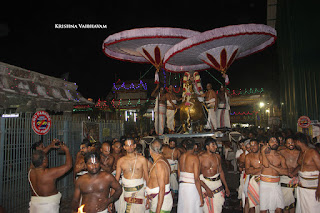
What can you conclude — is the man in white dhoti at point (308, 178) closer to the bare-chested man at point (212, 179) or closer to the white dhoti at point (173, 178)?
the bare-chested man at point (212, 179)

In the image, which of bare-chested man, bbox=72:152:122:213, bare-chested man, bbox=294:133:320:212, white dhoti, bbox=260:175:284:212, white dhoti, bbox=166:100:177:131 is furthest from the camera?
white dhoti, bbox=166:100:177:131

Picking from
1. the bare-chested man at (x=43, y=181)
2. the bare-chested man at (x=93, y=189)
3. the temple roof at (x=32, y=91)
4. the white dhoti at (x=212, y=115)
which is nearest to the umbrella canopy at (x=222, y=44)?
the white dhoti at (x=212, y=115)

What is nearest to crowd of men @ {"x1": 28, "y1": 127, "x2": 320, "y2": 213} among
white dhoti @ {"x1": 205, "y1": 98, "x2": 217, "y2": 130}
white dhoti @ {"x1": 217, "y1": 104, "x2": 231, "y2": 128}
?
white dhoti @ {"x1": 205, "y1": 98, "x2": 217, "y2": 130}

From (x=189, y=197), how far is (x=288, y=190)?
278 centimetres

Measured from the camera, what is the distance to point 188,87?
11.7m

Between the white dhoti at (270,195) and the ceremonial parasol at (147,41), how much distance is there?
691 centimetres

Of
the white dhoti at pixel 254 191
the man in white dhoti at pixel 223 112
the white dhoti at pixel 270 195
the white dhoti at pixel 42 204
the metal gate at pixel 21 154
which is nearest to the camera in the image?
the white dhoti at pixel 42 204

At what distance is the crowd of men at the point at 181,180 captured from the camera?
4.31 metres

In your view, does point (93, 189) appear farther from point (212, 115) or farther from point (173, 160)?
point (212, 115)

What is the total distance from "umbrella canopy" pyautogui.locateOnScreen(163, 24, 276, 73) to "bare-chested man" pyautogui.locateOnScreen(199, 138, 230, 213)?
4.35 meters

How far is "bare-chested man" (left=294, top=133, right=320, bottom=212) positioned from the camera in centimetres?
564

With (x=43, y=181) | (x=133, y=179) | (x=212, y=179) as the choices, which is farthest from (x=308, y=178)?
(x=43, y=181)

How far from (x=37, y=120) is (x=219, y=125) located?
278 inches

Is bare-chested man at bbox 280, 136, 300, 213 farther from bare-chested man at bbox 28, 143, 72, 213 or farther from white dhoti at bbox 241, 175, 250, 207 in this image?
bare-chested man at bbox 28, 143, 72, 213
